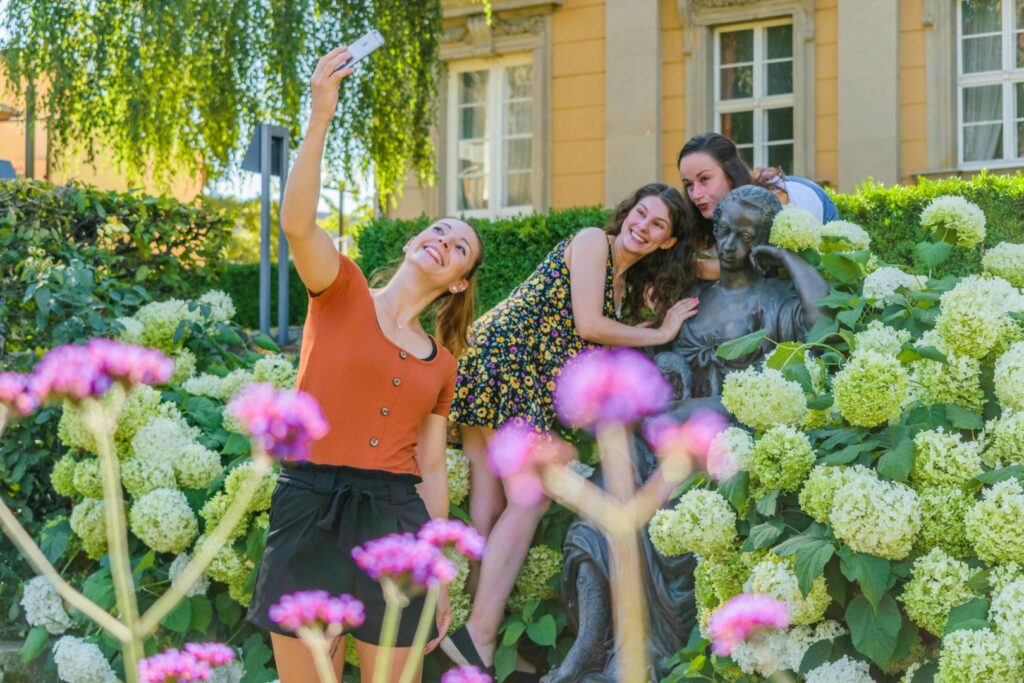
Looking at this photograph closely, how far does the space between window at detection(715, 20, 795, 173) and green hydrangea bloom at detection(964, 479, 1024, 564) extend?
1076 centimetres

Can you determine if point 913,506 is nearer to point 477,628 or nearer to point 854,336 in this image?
point 854,336

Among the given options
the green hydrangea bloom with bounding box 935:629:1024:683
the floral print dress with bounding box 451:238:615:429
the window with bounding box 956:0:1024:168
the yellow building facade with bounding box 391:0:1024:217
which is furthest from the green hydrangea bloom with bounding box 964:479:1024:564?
the window with bounding box 956:0:1024:168

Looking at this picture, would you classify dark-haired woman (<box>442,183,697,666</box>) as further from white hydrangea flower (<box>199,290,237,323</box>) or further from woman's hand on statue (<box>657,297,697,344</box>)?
white hydrangea flower (<box>199,290,237,323</box>)

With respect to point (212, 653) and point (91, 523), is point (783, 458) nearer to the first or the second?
point (212, 653)

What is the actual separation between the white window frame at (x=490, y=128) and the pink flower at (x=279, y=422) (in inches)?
490

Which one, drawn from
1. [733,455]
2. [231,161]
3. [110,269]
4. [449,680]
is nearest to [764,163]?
[231,161]

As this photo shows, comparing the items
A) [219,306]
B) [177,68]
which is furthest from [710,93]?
[219,306]

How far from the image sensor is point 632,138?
44.7 feet

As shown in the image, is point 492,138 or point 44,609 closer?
point 44,609

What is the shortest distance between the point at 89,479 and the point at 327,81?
2403 millimetres

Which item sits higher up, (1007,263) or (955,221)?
(955,221)

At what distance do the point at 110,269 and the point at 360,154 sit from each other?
23.1 feet

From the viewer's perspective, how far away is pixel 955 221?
3984mm

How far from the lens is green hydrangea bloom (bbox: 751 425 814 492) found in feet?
10.2
